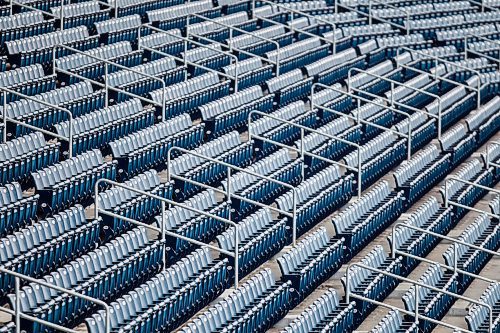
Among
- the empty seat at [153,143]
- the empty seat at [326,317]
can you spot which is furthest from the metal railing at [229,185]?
the empty seat at [326,317]

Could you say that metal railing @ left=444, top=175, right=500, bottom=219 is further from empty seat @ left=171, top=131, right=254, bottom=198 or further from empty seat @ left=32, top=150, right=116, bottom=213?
empty seat @ left=32, top=150, right=116, bottom=213

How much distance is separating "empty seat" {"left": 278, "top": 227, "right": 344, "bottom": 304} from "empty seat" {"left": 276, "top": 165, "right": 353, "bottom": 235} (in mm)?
508

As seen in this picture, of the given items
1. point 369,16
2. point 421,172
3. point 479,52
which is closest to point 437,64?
point 479,52

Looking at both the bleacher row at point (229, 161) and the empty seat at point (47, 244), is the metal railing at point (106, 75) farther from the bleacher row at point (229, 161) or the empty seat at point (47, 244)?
the empty seat at point (47, 244)

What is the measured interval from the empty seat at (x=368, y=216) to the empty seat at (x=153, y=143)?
90.3 inches

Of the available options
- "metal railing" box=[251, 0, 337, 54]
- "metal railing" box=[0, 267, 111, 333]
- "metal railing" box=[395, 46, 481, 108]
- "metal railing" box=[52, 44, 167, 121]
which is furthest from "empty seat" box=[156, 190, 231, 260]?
"metal railing" box=[251, 0, 337, 54]

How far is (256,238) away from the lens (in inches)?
595

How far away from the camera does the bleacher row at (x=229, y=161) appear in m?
13.5

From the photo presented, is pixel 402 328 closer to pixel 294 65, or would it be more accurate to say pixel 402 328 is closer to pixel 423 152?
pixel 423 152

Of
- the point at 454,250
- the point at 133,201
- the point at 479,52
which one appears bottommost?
the point at 479,52

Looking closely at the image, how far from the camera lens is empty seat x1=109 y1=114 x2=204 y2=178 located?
16.2 m

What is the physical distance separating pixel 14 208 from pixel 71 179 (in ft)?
4.11

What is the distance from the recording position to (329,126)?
19.4m

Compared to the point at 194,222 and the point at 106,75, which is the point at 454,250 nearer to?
the point at 194,222
